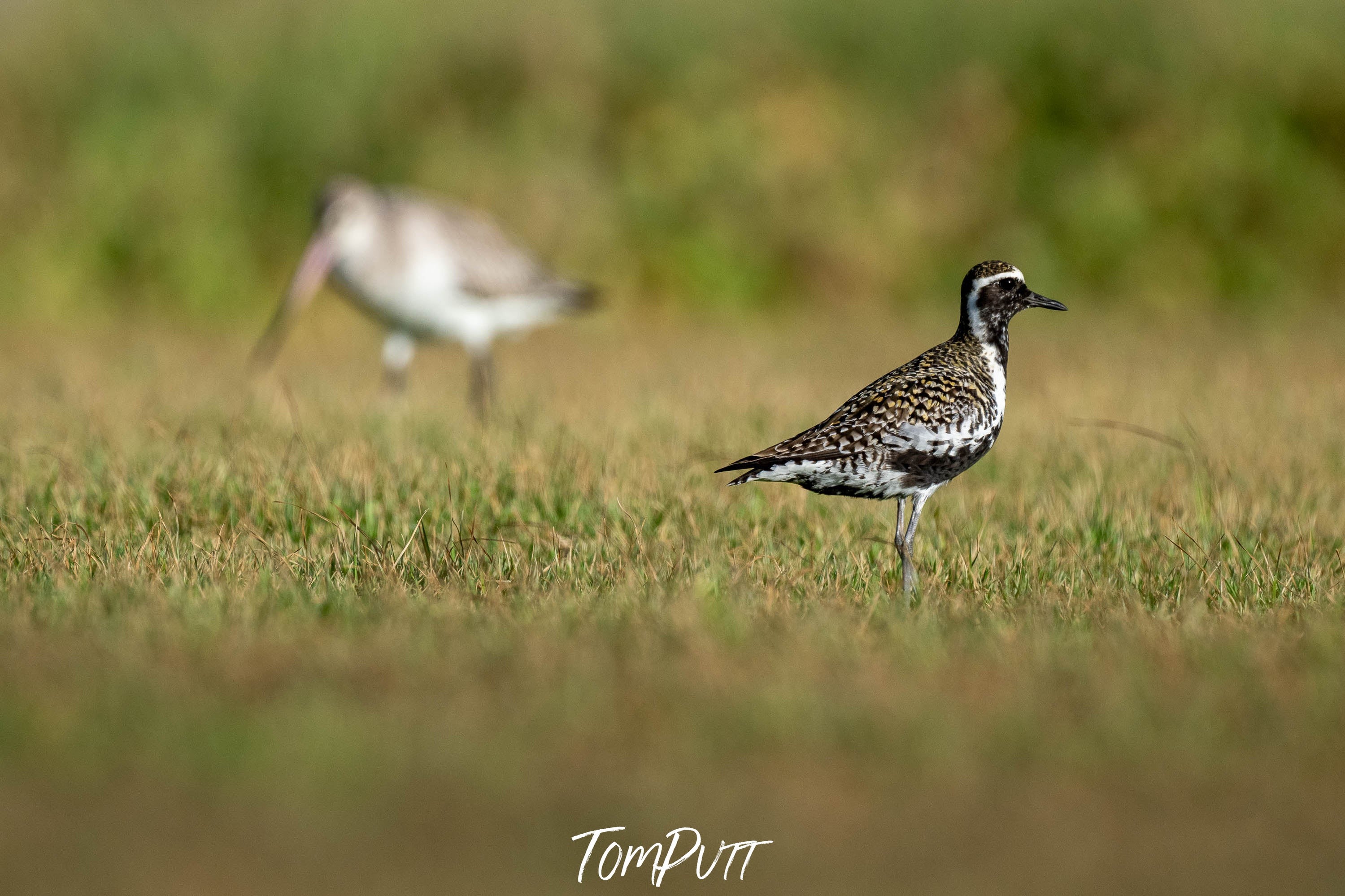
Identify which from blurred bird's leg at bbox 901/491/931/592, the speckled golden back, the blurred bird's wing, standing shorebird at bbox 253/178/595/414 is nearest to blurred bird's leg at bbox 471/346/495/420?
standing shorebird at bbox 253/178/595/414

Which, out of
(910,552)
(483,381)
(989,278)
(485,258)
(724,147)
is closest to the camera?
(910,552)

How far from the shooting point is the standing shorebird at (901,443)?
533 cm

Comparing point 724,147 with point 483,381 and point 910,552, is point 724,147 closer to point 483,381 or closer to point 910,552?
point 483,381

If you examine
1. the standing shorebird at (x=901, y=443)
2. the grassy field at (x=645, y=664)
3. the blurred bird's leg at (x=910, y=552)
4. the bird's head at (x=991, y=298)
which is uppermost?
the bird's head at (x=991, y=298)

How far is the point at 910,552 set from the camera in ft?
18.2

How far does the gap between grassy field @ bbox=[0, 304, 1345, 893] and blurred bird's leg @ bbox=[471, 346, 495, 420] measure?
180 cm

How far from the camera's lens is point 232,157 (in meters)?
16.0

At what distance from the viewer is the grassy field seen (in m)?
3.19

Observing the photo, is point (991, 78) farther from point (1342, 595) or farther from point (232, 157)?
point (1342, 595)

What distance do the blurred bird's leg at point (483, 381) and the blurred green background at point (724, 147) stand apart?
185 inches

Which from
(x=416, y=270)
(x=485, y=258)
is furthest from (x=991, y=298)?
(x=485, y=258)

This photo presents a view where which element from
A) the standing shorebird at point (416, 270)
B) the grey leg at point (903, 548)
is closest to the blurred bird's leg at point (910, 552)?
the grey leg at point (903, 548)

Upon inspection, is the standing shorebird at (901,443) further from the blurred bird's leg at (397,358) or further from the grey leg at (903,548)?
the blurred bird's leg at (397,358)

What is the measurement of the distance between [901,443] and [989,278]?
98 cm
